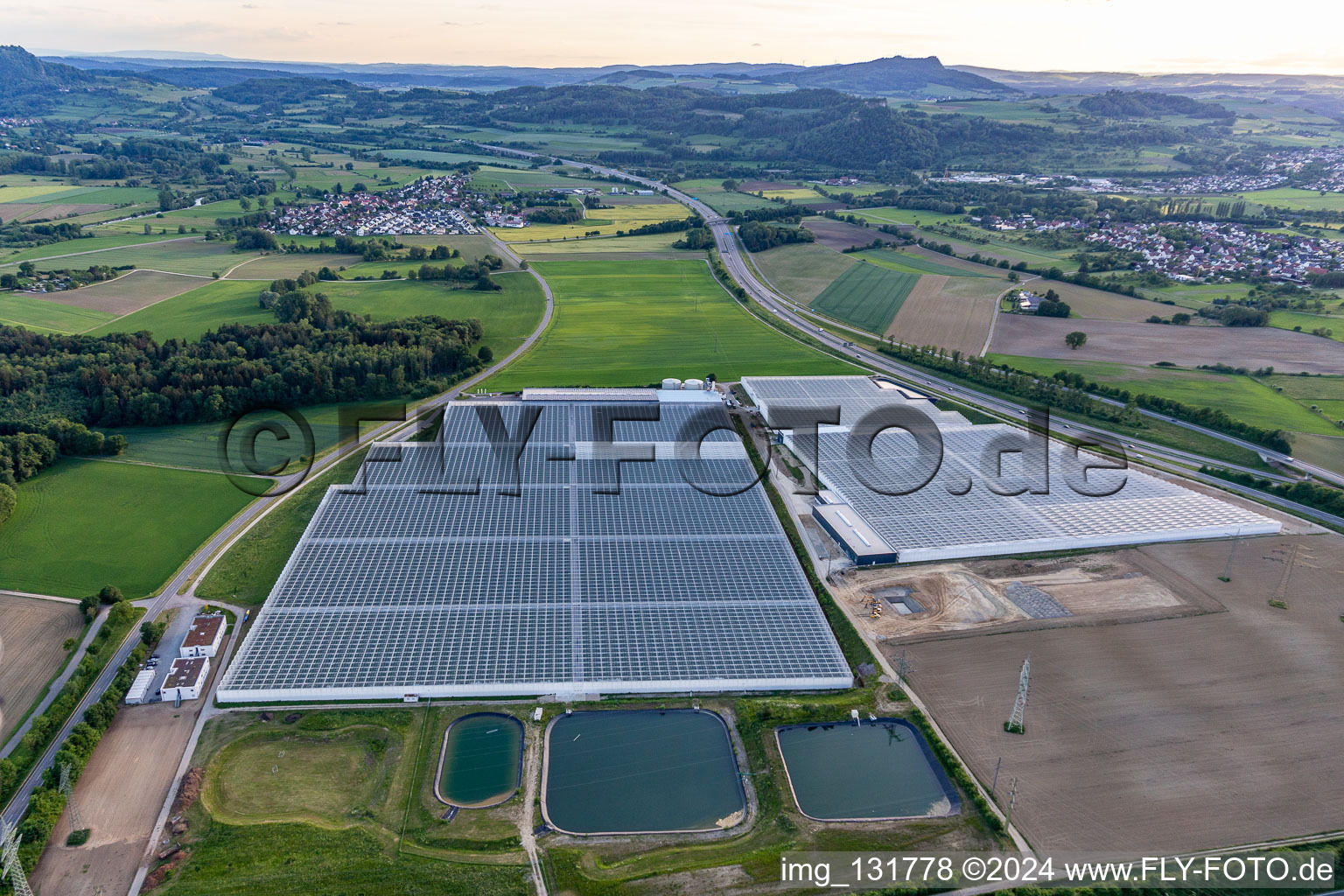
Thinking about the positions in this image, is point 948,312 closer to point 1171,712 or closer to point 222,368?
point 1171,712

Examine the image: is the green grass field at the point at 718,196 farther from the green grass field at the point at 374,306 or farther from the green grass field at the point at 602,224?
the green grass field at the point at 374,306

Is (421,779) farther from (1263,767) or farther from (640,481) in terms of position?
(1263,767)

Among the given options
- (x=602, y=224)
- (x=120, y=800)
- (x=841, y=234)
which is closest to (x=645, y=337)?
(x=841, y=234)

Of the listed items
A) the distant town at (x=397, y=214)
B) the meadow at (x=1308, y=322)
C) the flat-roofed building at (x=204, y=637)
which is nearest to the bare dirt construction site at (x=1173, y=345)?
the meadow at (x=1308, y=322)

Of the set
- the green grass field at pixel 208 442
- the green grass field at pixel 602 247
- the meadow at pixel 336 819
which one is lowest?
the meadow at pixel 336 819

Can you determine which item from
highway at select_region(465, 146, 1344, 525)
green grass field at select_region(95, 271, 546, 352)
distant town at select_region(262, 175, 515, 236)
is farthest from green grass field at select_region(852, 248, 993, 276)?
distant town at select_region(262, 175, 515, 236)

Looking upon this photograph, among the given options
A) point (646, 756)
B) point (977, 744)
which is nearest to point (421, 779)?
point (646, 756)

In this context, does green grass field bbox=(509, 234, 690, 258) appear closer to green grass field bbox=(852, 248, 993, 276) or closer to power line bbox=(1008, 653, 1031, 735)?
green grass field bbox=(852, 248, 993, 276)
